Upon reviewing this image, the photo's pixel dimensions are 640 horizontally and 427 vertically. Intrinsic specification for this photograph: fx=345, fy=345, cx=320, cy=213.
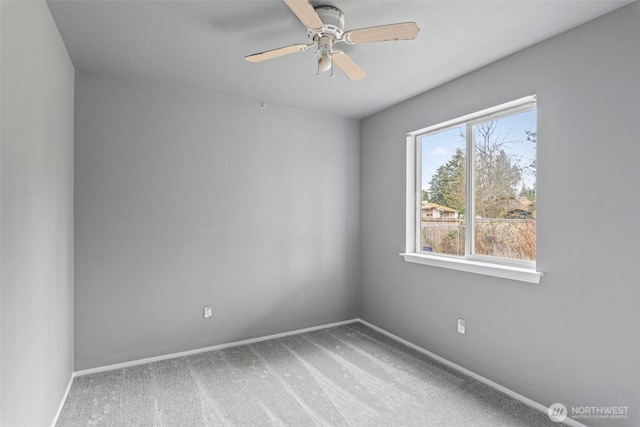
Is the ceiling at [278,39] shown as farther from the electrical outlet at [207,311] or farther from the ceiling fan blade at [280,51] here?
the electrical outlet at [207,311]

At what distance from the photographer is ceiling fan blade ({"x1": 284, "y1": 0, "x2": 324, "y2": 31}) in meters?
1.55

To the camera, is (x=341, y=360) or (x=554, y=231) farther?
(x=341, y=360)

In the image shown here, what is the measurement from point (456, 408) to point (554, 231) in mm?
1337

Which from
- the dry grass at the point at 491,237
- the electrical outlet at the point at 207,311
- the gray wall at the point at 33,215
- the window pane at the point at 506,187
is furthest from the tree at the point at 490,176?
the gray wall at the point at 33,215

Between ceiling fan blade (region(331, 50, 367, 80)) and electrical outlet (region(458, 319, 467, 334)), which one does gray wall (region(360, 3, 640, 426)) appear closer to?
electrical outlet (region(458, 319, 467, 334))

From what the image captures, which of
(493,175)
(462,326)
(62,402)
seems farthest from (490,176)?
(62,402)

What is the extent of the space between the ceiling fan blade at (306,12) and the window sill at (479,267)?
6.68ft

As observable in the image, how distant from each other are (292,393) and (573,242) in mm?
2127

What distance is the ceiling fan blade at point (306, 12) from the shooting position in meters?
1.55

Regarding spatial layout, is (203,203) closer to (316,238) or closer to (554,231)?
(316,238)

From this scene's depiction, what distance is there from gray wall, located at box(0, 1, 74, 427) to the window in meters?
2.83

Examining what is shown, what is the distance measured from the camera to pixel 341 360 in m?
3.04

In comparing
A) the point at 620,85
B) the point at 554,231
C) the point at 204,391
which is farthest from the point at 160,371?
the point at 620,85

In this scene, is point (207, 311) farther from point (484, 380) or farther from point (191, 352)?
point (484, 380)
